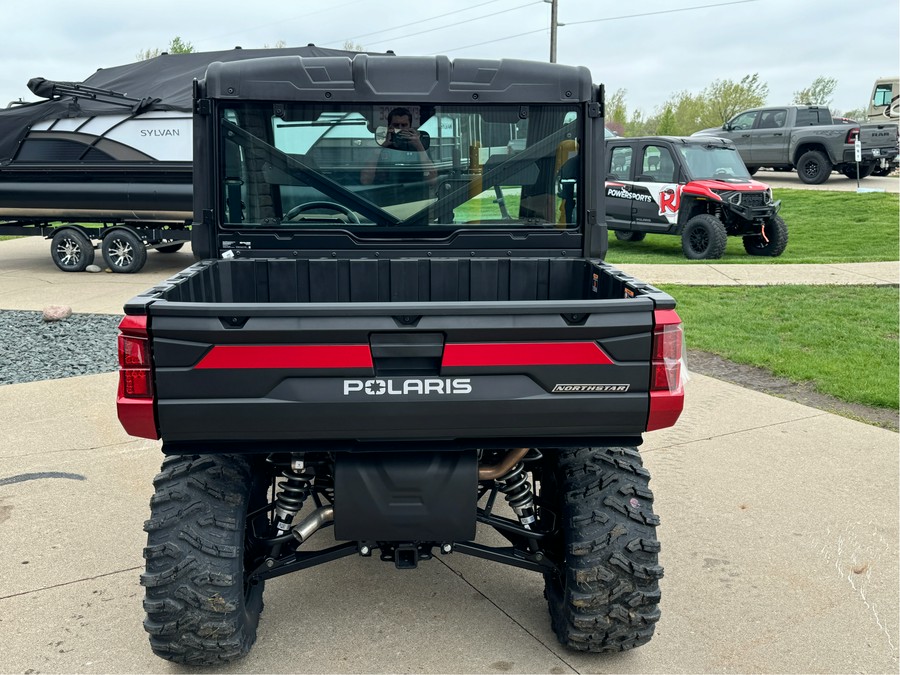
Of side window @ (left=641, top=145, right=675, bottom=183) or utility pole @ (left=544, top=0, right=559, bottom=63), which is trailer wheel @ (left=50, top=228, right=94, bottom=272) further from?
utility pole @ (left=544, top=0, right=559, bottom=63)

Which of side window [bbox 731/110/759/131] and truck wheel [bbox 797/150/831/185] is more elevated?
side window [bbox 731/110/759/131]

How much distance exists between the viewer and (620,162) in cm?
1470

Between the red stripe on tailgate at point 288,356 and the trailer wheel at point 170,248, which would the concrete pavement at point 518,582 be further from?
the trailer wheel at point 170,248

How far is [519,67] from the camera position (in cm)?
375

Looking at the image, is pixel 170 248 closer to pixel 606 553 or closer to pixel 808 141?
pixel 606 553

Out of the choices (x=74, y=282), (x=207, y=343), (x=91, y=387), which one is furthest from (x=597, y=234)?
(x=74, y=282)

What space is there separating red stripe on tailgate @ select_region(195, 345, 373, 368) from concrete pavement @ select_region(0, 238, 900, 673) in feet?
3.92

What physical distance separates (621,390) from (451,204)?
1702 mm

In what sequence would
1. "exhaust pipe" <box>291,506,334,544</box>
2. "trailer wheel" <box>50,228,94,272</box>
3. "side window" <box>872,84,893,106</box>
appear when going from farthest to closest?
"side window" <box>872,84,893,106</box>
"trailer wheel" <box>50,228,94,272</box>
"exhaust pipe" <box>291,506,334,544</box>

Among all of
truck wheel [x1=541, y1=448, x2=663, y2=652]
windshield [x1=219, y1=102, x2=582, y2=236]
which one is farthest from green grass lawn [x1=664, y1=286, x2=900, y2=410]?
truck wheel [x1=541, y1=448, x2=663, y2=652]

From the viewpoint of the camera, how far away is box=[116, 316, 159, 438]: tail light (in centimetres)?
249

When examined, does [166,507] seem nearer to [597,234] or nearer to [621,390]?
[621,390]

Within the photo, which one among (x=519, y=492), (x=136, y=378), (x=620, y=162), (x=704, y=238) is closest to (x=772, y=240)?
(x=704, y=238)

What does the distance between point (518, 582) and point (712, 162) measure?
11883 mm
